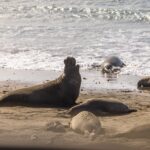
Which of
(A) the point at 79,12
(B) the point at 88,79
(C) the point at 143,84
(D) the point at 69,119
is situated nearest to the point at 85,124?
(D) the point at 69,119

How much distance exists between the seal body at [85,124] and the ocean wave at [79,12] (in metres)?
15.0

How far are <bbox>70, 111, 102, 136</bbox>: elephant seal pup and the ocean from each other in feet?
17.4

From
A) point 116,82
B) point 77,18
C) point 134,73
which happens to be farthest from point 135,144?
point 77,18

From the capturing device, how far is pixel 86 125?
678cm

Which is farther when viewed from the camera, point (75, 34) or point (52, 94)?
point (75, 34)

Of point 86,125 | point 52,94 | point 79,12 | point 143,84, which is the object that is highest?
point 79,12

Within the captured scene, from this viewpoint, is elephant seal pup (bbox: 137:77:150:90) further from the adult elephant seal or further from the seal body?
the seal body

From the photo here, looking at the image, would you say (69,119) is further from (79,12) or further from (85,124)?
(79,12)

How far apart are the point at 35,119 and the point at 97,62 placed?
5.72 metres

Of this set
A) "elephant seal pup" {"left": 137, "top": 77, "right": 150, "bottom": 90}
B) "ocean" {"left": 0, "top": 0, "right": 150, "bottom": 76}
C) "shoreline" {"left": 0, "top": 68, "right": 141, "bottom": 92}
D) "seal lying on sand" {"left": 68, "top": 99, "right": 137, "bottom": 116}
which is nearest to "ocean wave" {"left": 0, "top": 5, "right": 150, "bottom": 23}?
"ocean" {"left": 0, "top": 0, "right": 150, "bottom": 76}

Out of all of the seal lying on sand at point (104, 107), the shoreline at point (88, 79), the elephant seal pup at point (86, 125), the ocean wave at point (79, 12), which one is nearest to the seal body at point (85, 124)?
the elephant seal pup at point (86, 125)

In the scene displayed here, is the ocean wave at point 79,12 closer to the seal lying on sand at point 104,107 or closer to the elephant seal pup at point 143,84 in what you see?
the elephant seal pup at point 143,84

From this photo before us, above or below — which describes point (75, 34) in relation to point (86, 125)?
above

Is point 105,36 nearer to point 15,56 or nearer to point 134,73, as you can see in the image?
point 15,56
